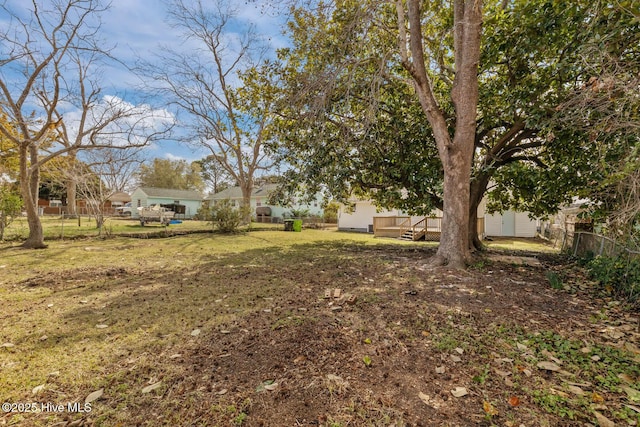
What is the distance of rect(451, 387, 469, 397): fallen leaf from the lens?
2.12m

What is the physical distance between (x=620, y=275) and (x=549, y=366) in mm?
3428

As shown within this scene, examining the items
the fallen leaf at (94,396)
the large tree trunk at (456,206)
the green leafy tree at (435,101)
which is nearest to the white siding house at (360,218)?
the green leafy tree at (435,101)

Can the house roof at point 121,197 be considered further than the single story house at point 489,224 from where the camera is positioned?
Yes

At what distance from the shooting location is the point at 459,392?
215 centimetres

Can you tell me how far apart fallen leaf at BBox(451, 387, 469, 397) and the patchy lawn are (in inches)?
0.6

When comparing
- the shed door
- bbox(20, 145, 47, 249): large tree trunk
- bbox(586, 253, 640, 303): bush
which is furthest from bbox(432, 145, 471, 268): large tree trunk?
the shed door

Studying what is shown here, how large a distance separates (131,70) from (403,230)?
581 inches

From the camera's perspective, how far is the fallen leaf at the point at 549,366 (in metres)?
2.43

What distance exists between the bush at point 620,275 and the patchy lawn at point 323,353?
1.14 feet

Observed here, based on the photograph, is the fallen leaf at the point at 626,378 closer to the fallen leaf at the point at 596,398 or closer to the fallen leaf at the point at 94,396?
the fallen leaf at the point at 596,398

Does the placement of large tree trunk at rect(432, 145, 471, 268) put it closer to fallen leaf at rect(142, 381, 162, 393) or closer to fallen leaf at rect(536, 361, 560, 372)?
fallen leaf at rect(536, 361, 560, 372)

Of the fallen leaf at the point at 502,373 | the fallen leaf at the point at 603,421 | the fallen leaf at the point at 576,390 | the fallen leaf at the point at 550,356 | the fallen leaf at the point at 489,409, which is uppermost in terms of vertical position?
the fallen leaf at the point at 550,356

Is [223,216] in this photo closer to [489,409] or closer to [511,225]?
[489,409]

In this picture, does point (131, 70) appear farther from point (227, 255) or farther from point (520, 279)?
point (520, 279)
